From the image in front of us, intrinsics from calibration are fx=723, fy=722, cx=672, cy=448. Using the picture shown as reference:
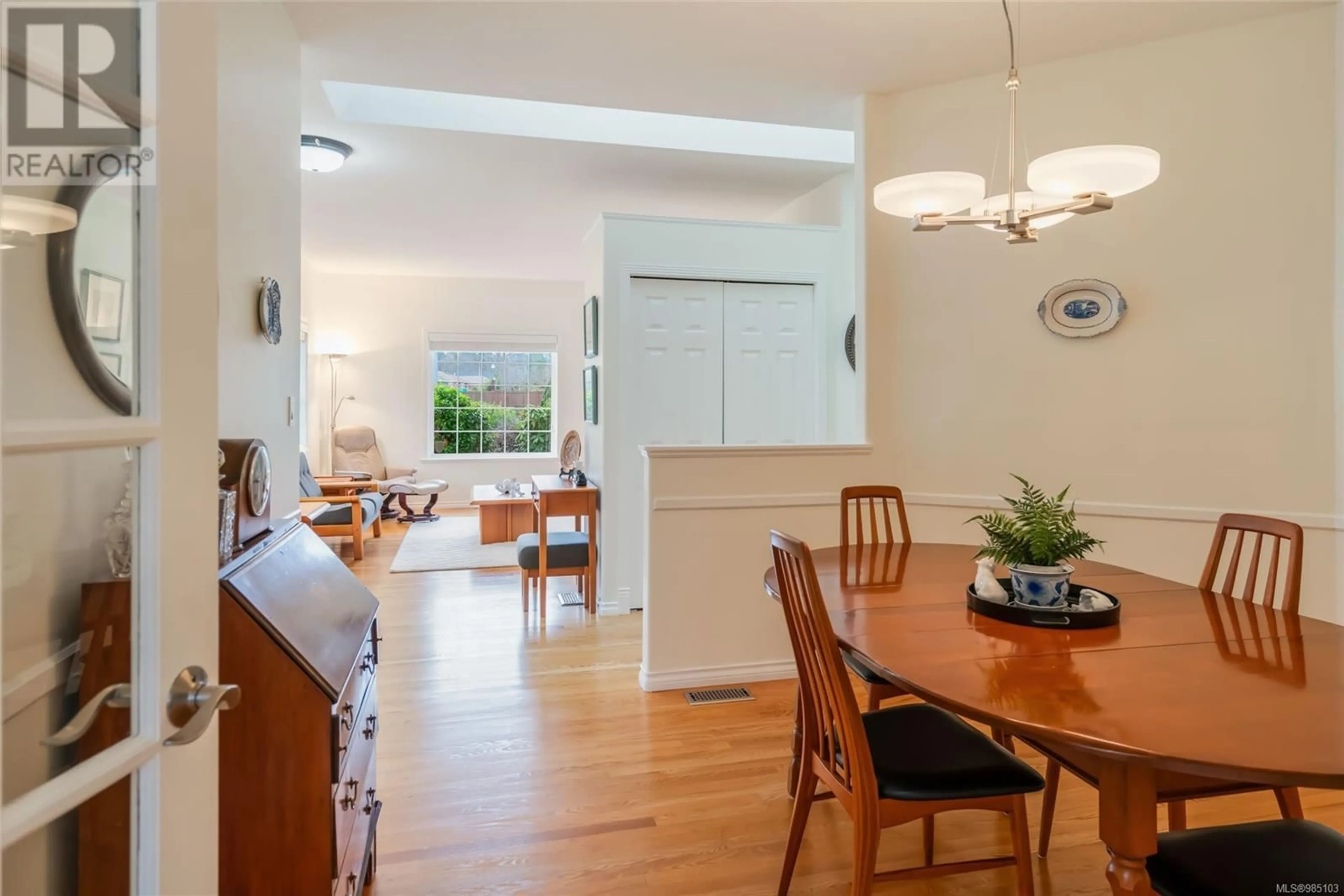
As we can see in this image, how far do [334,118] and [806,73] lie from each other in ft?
7.59

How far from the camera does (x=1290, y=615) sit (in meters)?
1.72

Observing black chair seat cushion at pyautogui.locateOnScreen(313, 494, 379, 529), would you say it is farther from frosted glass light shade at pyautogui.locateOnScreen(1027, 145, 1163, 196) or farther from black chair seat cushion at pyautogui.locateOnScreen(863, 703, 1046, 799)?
frosted glass light shade at pyautogui.locateOnScreen(1027, 145, 1163, 196)

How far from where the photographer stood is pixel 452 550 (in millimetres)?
6078

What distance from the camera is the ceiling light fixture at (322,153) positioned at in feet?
12.5

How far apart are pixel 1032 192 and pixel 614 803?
93.8 inches

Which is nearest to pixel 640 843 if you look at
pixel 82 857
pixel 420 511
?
pixel 82 857

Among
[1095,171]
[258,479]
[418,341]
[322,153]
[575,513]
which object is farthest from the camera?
[418,341]

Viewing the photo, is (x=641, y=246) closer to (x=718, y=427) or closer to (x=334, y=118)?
(x=718, y=427)

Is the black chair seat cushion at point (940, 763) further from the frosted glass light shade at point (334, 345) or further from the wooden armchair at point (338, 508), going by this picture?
the frosted glass light shade at point (334, 345)

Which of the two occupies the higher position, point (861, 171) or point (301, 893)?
point (861, 171)

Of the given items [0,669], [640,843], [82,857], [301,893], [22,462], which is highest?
[22,462]

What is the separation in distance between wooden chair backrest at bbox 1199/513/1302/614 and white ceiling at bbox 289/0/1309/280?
6.46 ft

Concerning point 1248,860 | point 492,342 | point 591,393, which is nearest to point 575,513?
point 591,393

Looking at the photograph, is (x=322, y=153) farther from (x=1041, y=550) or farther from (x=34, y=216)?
(x=1041, y=550)
